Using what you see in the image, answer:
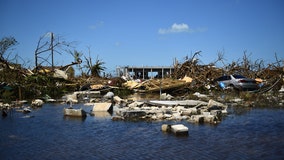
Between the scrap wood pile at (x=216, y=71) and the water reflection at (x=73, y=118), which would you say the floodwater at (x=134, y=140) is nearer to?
the water reflection at (x=73, y=118)

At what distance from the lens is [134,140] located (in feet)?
22.7

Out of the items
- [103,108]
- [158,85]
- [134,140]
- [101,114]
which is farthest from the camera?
[158,85]

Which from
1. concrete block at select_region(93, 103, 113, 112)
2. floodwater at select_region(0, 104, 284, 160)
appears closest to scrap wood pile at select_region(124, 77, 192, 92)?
concrete block at select_region(93, 103, 113, 112)

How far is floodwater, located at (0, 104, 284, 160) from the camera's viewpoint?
18.7ft

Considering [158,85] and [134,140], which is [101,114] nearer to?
[134,140]

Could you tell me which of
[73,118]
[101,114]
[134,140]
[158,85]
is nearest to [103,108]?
[101,114]

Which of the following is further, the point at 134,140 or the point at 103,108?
the point at 103,108

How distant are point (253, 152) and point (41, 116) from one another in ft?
24.0

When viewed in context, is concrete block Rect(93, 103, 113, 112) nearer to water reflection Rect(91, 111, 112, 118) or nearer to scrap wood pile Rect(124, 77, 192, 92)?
water reflection Rect(91, 111, 112, 118)

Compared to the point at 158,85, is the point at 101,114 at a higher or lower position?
lower

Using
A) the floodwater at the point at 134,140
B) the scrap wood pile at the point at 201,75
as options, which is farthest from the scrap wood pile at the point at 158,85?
the floodwater at the point at 134,140

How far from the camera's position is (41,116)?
10.8 m

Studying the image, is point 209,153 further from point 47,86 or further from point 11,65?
point 11,65

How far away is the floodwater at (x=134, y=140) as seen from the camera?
18.7 feet
